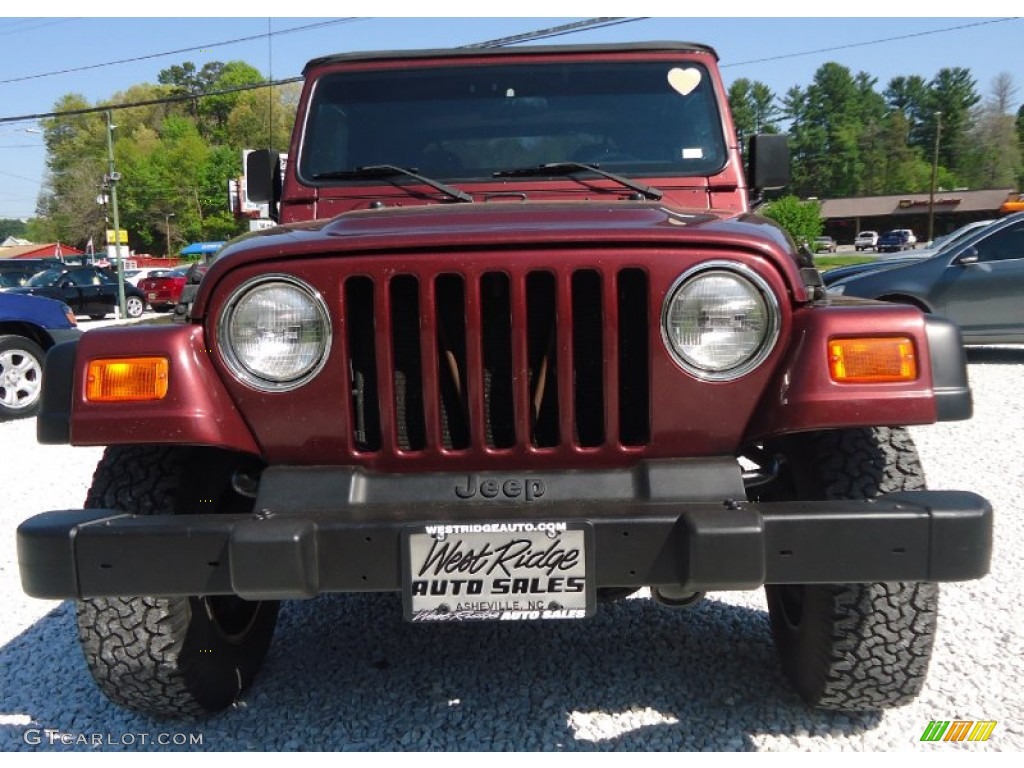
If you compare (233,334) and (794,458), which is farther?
(794,458)

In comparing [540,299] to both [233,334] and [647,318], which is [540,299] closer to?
[647,318]

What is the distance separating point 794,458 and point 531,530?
2.82ft

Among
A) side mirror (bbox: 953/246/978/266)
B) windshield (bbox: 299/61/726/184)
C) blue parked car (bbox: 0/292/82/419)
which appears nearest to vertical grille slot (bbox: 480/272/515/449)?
windshield (bbox: 299/61/726/184)

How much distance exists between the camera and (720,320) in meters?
2.26

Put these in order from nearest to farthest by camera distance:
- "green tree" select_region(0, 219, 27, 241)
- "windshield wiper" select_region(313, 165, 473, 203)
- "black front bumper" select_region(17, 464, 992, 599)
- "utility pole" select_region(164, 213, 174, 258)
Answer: "black front bumper" select_region(17, 464, 992, 599), "windshield wiper" select_region(313, 165, 473, 203), "utility pole" select_region(164, 213, 174, 258), "green tree" select_region(0, 219, 27, 241)

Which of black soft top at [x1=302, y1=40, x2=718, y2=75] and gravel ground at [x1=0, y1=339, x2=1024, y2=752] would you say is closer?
gravel ground at [x1=0, y1=339, x2=1024, y2=752]

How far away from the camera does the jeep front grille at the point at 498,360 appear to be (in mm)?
2248

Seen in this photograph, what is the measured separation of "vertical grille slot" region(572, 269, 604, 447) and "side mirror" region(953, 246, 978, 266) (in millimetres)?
8737

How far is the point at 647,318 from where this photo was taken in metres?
2.26

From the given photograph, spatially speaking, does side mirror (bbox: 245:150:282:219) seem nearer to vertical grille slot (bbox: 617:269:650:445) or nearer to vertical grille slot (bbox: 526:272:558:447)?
vertical grille slot (bbox: 526:272:558:447)

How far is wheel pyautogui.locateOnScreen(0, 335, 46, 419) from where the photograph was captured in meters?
8.83

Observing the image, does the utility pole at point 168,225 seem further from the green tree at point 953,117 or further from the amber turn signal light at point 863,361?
the amber turn signal light at point 863,361

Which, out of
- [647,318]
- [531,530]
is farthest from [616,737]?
[647,318]

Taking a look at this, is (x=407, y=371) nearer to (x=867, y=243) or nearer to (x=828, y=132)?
(x=867, y=243)
